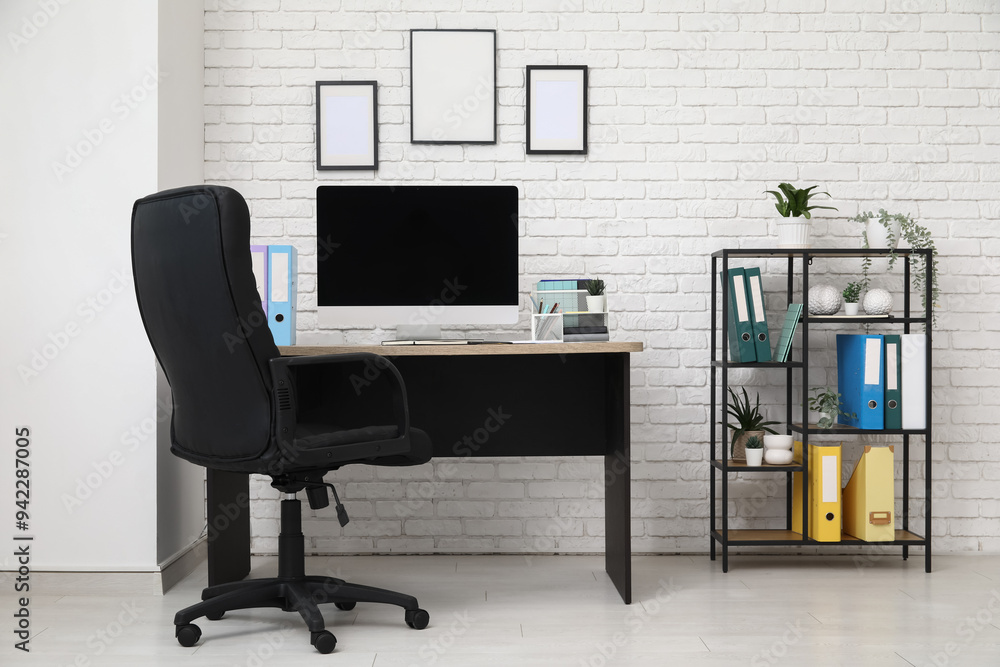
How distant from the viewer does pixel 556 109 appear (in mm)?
2971

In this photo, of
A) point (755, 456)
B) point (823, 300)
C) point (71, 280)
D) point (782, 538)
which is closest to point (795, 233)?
point (823, 300)

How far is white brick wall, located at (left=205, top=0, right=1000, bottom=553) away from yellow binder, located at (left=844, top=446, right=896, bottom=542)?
0.33 meters

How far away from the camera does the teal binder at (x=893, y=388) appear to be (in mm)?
2715

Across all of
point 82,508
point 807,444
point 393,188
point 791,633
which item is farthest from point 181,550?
point 807,444

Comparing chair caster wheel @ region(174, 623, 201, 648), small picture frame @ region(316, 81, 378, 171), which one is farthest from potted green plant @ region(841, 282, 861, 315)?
chair caster wheel @ region(174, 623, 201, 648)

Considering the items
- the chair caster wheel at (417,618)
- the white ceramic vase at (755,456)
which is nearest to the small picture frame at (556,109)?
the white ceramic vase at (755,456)

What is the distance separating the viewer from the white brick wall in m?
2.97

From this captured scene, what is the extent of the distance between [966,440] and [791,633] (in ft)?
4.45

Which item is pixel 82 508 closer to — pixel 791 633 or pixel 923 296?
pixel 791 633

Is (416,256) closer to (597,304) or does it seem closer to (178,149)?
(597,304)

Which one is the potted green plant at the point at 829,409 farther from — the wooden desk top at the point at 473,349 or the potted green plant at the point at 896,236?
the wooden desk top at the point at 473,349

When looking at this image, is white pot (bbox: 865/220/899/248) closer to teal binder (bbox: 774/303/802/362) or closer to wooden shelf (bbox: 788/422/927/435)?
teal binder (bbox: 774/303/802/362)

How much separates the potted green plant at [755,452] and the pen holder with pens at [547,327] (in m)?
0.85

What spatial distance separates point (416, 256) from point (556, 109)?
2.86ft
